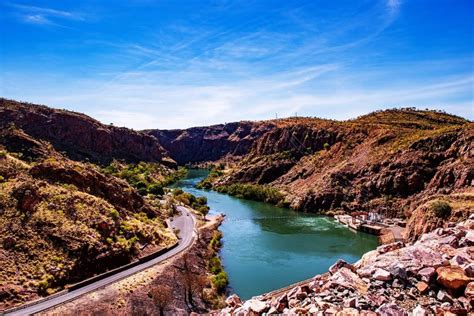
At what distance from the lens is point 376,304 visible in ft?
39.8

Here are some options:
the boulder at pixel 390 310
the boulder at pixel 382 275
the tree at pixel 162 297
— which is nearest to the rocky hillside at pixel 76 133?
the tree at pixel 162 297

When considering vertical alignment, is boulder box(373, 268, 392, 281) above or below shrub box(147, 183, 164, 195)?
above

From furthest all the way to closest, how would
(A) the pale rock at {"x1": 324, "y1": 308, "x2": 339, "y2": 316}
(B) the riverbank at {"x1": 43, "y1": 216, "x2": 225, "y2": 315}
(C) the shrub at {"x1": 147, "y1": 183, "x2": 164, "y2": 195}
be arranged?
(C) the shrub at {"x1": 147, "y1": 183, "x2": 164, "y2": 195}
(B) the riverbank at {"x1": 43, "y1": 216, "x2": 225, "y2": 315}
(A) the pale rock at {"x1": 324, "y1": 308, "x2": 339, "y2": 316}

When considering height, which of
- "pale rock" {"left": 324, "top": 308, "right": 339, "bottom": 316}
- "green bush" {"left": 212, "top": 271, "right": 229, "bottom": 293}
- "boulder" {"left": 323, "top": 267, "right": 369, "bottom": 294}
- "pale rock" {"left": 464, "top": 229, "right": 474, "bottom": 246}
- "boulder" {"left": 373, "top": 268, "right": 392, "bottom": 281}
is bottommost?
"green bush" {"left": 212, "top": 271, "right": 229, "bottom": 293}

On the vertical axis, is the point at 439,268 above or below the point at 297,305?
above

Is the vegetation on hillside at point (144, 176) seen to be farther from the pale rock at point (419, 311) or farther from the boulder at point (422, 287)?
the pale rock at point (419, 311)

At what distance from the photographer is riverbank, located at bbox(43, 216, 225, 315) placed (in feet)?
98.6

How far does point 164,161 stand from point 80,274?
465 ft

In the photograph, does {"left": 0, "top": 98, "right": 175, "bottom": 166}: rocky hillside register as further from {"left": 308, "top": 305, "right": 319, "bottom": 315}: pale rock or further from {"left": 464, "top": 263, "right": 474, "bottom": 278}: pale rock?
{"left": 464, "top": 263, "right": 474, "bottom": 278}: pale rock

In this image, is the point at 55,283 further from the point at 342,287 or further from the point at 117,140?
the point at 117,140

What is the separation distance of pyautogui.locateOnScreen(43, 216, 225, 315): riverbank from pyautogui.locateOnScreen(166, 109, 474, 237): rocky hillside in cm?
3466

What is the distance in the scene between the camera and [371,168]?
8600 centimetres

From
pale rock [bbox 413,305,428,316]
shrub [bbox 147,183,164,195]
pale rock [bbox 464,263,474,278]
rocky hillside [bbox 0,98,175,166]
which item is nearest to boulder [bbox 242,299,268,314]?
pale rock [bbox 413,305,428,316]

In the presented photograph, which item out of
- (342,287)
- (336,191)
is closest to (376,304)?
(342,287)
